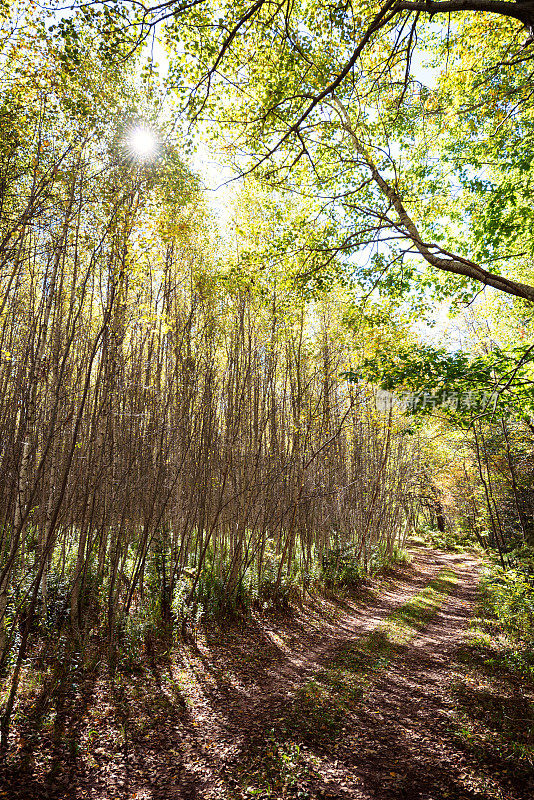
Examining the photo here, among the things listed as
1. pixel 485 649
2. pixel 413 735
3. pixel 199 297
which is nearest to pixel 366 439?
pixel 485 649

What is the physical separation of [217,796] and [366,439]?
42.1 ft

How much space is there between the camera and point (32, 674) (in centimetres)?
503

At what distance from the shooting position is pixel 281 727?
454 cm

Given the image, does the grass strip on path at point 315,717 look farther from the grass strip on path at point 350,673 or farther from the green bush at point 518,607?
the green bush at point 518,607

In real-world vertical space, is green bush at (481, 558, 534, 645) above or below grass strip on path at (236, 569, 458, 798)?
above

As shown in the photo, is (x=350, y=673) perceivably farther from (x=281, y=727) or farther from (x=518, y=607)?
(x=518, y=607)

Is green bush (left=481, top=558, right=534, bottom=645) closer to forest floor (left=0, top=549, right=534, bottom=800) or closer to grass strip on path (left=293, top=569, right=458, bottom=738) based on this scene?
forest floor (left=0, top=549, right=534, bottom=800)

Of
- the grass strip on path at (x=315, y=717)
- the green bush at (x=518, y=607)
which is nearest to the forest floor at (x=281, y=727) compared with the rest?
the grass strip on path at (x=315, y=717)

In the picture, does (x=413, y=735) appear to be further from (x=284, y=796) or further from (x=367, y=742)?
(x=284, y=796)

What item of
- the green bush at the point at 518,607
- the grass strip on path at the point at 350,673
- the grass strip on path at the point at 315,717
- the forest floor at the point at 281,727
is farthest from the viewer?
the green bush at the point at 518,607

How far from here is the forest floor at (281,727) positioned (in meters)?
3.60

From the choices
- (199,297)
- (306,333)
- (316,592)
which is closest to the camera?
(199,297)

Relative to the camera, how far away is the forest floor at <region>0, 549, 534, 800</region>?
3602mm

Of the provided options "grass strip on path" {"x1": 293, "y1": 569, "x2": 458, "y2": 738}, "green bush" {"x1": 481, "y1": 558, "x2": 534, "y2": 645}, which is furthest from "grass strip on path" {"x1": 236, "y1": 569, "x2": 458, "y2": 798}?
"green bush" {"x1": 481, "y1": 558, "x2": 534, "y2": 645}
